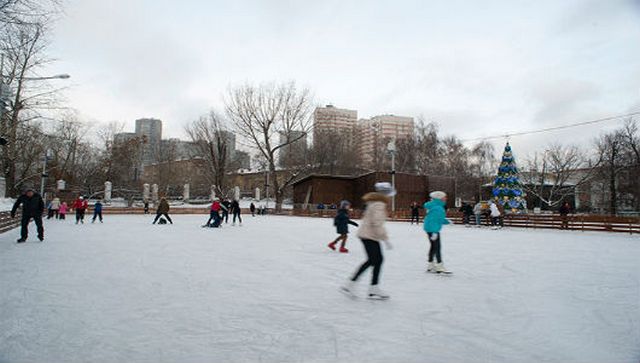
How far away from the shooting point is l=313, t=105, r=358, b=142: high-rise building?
55469mm

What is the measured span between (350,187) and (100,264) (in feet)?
111

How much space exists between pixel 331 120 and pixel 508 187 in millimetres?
38662

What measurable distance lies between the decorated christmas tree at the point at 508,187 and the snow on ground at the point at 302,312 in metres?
19.7

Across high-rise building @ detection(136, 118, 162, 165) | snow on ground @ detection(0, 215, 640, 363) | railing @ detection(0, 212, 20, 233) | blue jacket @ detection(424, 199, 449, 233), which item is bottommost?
snow on ground @ detection(0, 215, 640, 363)

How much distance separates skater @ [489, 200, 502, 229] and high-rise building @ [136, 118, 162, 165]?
161 ft

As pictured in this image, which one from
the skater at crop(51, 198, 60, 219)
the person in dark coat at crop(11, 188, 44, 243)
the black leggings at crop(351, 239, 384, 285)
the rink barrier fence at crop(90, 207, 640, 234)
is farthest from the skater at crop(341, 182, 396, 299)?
the skater at crop(51, 198, 60, 219)

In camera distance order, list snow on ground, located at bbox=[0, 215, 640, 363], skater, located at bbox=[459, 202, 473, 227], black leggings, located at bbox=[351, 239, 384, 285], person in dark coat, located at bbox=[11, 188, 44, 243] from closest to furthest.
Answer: snow on ground, located at bbox=[0, 215, 640, 363], black leggings, located at bbox=[351, 239, 384, 285], person in dark coat, located at bbox=[11, 188, 44, 243], skater, located at bbox=[459, 202, 473, 227]

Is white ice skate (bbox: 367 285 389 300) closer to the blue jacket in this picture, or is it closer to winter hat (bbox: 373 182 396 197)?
winter hat (bbox: 373 182 396 197)

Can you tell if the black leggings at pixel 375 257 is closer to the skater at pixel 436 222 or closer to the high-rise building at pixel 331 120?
the skater at pixel 436 222

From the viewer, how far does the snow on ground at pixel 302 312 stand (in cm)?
314

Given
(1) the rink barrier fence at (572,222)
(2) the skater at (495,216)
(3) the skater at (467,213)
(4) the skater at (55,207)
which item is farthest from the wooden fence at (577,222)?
(4) the skater at (55,207)

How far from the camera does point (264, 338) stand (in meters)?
3.40

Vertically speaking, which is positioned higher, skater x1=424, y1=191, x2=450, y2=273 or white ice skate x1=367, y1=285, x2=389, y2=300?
skater x1=424, y1=191, x2=450, y2=273

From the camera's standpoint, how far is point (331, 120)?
202 feet
